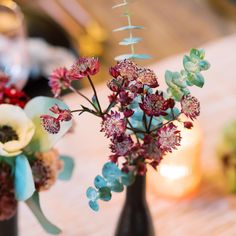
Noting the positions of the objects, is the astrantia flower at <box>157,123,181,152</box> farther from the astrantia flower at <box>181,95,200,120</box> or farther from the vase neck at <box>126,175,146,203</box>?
the vase neck at <box>126,175,146,203</box>

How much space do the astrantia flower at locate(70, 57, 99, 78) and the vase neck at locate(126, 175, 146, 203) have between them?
0.82 ft

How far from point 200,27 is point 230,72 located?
4.92 ft

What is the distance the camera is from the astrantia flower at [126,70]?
0.66 m

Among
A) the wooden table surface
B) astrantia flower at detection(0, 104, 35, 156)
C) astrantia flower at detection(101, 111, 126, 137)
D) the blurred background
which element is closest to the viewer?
astrantia flower at detection(101, 111, 126, 137)

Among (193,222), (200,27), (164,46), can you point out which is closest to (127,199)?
(193,222)

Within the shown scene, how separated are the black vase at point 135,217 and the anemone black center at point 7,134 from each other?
0.20 metres

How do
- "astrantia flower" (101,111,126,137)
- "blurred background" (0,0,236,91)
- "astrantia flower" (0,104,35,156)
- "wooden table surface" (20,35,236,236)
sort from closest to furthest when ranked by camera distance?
"astrantia flower" (101,111,126,137)
"astrantia flower" (0,104,35,156)
"wooden table surface" (20,35,236,236)
"blurred background" (0,0,236,91)

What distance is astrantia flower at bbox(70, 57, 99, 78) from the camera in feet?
2.20

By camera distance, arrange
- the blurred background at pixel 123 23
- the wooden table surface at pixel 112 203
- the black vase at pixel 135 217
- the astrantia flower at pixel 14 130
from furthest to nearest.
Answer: the blurred background at pixel 123 23 < the wooden table surface at pixel 112 203 < the black vase at pixel 135 217 < the astrantia flower at pixel 14 130

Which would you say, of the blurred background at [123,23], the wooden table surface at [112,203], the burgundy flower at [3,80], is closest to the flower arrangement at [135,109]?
the burgundy flower at [3,80]

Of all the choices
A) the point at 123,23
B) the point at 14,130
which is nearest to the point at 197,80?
the point at 14,130

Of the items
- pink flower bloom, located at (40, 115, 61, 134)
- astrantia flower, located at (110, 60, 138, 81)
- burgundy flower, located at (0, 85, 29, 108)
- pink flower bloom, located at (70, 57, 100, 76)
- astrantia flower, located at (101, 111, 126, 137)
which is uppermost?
burgundy flower, located at (0, 85, 29, 108)

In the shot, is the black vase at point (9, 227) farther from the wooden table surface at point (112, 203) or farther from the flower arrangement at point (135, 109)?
the flower arrangement at point (135, 109)

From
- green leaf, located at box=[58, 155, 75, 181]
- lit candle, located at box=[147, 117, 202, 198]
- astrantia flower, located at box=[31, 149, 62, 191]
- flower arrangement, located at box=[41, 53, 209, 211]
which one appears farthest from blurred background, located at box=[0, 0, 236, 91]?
flower arrangement, located at box=[41, 53, 209, 211]
